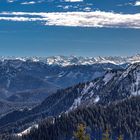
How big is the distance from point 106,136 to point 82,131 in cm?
375

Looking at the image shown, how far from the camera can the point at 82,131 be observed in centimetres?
7000

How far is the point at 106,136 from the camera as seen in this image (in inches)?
2724
